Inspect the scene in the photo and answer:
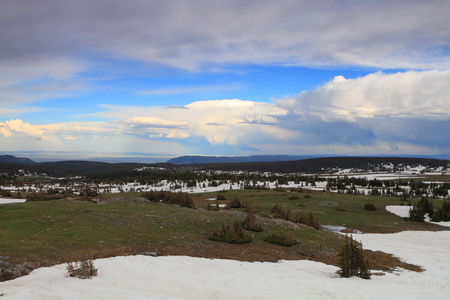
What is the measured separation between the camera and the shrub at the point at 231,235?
15023 millimetres

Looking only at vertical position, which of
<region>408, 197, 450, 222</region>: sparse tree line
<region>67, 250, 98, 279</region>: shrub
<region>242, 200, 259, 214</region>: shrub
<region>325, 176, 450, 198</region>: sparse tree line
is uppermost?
<region>67, 250, 98, 279</region>: shrub

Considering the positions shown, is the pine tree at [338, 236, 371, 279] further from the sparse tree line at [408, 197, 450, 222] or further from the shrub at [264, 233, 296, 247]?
the sparse tree line at [408, 197, 450, 222]

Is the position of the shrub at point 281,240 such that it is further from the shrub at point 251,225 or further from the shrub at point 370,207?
the shrub at point 370,207

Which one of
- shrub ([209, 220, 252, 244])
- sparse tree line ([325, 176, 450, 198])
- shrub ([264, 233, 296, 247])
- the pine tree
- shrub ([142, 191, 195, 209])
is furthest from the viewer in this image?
sparse tree line ([325, 176, 450, 198])

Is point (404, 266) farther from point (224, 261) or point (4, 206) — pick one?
point (4, 206)

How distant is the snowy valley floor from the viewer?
7.56 meters

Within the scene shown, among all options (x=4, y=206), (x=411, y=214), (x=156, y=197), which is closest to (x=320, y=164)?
(x=411, y=214)

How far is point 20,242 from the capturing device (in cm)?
1152

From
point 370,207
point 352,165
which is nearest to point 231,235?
point 370,207

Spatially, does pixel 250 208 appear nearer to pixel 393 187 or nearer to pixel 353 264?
pixel 353 264

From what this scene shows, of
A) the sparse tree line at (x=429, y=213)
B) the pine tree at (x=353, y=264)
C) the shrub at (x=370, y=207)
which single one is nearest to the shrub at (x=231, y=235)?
the pine tree at (x=353, y=264)

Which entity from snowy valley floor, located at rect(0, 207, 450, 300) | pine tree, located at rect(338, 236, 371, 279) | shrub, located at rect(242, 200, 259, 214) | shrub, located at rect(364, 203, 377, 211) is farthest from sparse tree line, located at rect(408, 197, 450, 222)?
pine tree, located at rect(338, 236, 371, 279)

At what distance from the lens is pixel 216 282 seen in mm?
9305

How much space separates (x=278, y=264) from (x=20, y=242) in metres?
10.5
